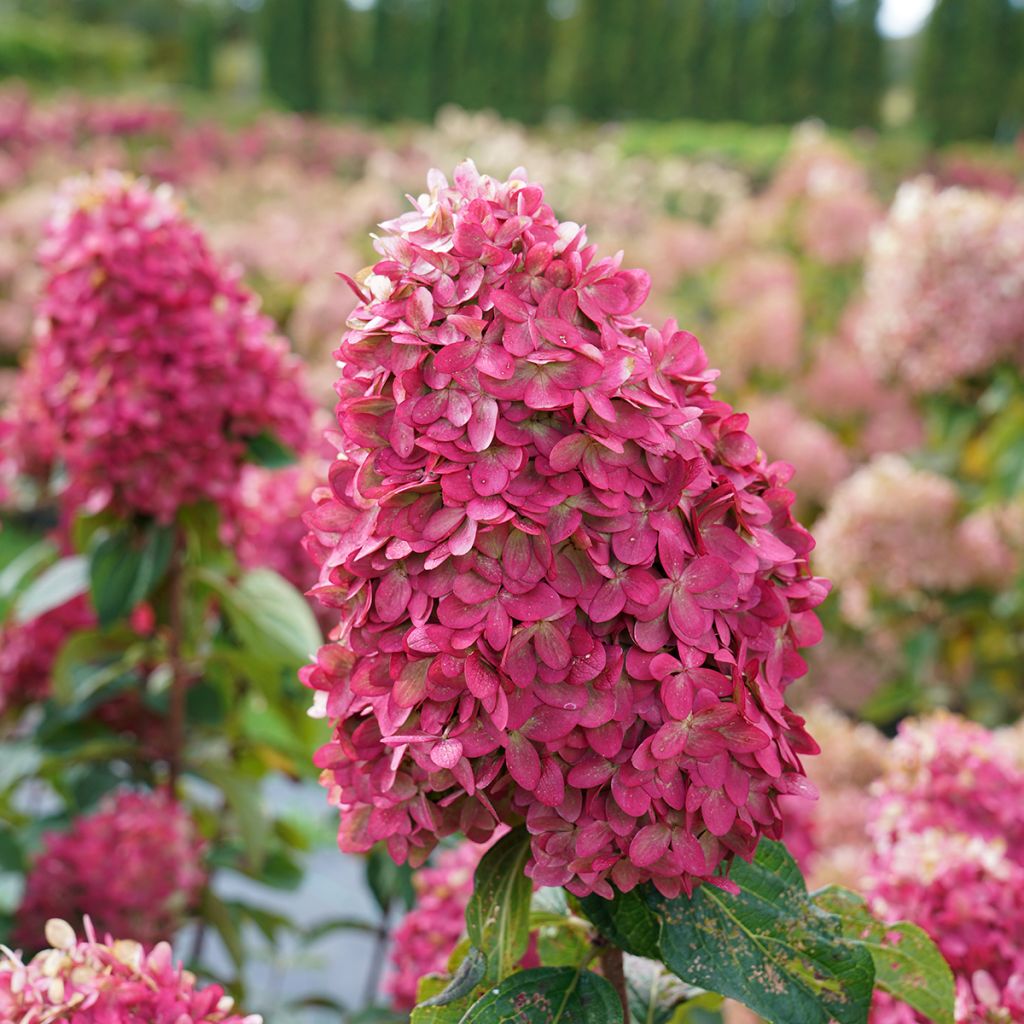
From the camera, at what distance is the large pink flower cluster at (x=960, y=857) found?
1.07m

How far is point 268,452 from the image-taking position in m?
1.65

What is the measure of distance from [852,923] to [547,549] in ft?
1.40

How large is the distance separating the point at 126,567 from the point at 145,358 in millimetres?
307

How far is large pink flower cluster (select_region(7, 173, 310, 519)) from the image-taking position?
1.53 meters

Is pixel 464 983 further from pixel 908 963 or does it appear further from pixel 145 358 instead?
pixel 145 358

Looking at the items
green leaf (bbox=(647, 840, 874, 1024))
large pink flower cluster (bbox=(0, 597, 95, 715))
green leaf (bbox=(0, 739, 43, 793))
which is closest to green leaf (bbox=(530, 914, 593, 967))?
green leaf (bbox=(647, 840, 874, 1024))

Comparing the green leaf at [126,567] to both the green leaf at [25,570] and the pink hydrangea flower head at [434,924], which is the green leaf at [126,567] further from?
the pink hydrangea flower head at [434,924]

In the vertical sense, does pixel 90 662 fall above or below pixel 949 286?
below

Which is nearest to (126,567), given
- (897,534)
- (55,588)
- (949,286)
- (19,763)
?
(55,588)

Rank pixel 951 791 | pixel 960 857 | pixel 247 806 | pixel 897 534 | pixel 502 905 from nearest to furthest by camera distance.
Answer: pixel 502 905, pixel 960 857, pixel 951 791, pixel 247 806, pixel 897 534

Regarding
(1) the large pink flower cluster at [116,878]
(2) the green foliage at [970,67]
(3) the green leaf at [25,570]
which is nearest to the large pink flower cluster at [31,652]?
(3) the green leaf at [25,570]

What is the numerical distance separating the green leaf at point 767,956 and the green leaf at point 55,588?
1122 mm

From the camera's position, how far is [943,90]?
19062mm

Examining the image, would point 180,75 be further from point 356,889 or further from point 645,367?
point 645,367
